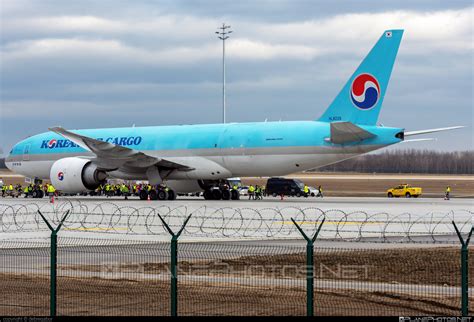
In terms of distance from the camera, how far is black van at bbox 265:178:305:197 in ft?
259

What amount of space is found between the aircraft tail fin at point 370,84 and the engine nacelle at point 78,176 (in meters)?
14.8

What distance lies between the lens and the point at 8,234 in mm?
27859

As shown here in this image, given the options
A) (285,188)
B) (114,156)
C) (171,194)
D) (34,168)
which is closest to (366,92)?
(171,194)

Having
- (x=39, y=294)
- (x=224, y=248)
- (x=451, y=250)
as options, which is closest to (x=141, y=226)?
(x=224, y=248)

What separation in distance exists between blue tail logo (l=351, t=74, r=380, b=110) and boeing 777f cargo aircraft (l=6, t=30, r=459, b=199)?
0.18ft

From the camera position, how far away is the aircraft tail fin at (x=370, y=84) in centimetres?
4788

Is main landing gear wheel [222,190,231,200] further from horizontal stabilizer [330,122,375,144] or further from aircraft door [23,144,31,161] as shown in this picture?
aircraft door [23,144,31,161]

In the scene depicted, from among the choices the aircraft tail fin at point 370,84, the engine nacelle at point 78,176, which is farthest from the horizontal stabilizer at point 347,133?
the engine nacelle at point 78,176

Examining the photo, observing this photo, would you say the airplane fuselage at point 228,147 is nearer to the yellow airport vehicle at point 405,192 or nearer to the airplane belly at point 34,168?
the airplane belly at point 34,168

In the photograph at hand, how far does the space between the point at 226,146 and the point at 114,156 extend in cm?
672

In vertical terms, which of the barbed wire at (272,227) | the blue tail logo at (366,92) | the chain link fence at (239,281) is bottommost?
the chain link fence at (239,281)

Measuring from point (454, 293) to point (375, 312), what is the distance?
274cm

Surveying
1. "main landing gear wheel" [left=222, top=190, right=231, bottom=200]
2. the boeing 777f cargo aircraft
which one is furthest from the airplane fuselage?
"main landing gear wheel" [left=222, top=190, right=231, bottom=200]

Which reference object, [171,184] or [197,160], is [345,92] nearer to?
[197,160]
